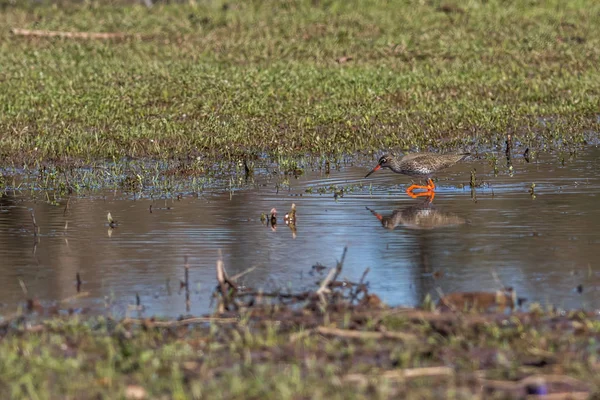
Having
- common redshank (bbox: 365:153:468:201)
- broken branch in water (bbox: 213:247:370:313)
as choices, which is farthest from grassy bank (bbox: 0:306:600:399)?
common redshank (bbox: 365:153:468:201)

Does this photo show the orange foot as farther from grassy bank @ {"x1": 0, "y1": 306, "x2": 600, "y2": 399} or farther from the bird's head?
grassy bank @ {"x1": 0, "y1": 306, "x2": 600, "y2": 399}

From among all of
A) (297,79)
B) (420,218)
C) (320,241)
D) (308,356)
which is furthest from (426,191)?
(297,79)

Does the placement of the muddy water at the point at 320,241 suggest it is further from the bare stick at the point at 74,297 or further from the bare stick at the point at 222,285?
the bare stick at the point at 222,285

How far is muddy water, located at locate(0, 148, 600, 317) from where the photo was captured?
880 cm

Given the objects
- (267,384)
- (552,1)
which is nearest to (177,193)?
(267,384)

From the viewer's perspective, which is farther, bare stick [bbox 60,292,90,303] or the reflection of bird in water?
the reflection of bird in water

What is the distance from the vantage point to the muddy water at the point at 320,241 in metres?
8.80

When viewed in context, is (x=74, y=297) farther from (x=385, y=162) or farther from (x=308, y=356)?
(x=385, y=162)

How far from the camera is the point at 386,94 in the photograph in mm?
20188

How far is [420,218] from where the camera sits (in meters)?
11.9

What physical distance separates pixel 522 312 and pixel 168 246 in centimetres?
386

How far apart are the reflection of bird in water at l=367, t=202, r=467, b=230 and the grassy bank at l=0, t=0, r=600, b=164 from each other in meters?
A: 4.25

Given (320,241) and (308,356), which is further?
(320,241)

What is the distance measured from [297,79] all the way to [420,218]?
972 centimetres
